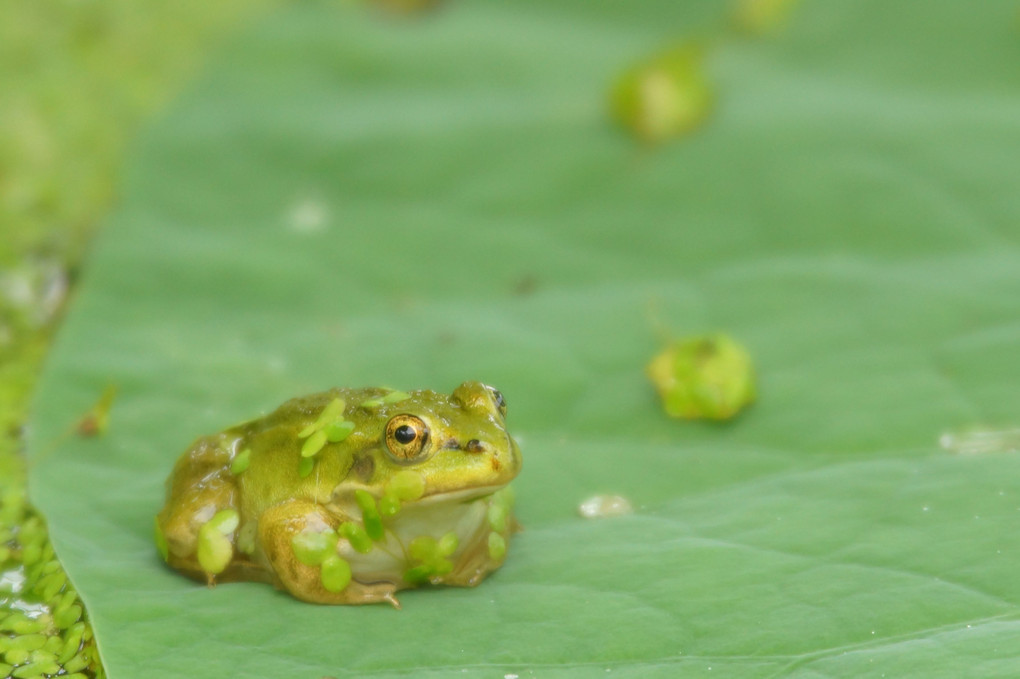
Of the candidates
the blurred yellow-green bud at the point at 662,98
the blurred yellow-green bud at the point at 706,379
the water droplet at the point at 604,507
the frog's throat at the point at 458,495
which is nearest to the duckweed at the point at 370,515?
the frog's throat at the point at 458,495

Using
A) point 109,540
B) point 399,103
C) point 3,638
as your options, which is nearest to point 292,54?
point 399,103

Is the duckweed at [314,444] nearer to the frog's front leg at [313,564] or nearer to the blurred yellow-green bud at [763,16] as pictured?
the frog's front leg at [313,564]

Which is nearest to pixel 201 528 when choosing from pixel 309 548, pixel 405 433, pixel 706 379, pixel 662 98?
pixel 309 548

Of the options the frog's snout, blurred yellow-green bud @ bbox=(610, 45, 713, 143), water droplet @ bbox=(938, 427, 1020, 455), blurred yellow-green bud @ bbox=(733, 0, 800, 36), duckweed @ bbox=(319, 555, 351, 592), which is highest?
blurred yellow-green bud @ bbox=(733, 0, 800, 36)

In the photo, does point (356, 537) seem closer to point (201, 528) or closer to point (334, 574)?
point (334, 574)

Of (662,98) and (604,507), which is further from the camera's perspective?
(662,98)

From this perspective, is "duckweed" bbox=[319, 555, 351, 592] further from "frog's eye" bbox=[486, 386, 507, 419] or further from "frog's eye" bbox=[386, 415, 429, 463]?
"frog's eye" bbox=[486, 386, 507, 419]

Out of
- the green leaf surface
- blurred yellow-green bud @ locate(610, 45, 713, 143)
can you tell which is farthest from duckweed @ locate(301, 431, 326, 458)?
blurred yellow-green bud @ locate(610, 45, 713, 143)
